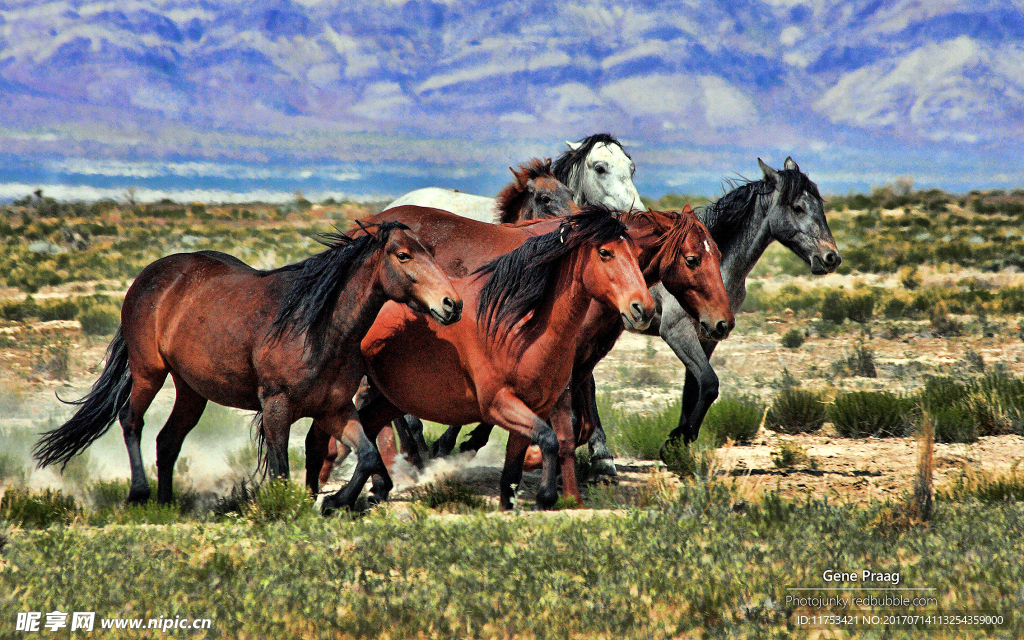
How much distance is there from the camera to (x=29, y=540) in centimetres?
533

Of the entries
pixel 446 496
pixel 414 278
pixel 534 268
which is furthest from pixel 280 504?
pixel 534 268

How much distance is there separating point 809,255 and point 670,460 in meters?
2.15

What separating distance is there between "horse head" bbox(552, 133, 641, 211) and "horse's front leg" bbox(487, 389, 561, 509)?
10.8 feet

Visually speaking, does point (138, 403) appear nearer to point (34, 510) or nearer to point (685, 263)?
point (34, 510)

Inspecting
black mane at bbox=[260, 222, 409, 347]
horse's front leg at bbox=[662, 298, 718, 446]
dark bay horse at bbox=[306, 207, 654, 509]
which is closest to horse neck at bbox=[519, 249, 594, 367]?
dark bay horse at bbox=[306, 207, 654, 509]

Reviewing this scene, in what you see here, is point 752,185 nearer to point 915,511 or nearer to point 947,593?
point 915,511

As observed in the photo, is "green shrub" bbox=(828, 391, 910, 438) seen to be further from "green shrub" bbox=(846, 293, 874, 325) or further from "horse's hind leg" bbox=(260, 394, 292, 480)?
"green shrub" bbox=(846, 293, 874, 325)

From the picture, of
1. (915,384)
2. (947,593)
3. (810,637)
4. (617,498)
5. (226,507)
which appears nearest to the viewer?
(810,637)

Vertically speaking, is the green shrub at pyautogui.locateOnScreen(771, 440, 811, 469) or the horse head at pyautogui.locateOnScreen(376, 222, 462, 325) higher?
the horse head at pyautogui.locateOnScreen(376, 222, 462, 325)

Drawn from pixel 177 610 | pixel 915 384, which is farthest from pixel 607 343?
pixel 915 384

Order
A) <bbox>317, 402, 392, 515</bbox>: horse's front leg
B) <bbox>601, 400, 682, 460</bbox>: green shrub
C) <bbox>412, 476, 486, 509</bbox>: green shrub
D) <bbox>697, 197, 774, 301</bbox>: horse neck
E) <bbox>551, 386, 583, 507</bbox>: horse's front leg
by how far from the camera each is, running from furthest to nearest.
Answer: <bbox>601, 400, 682, 460</bbox>: green shrub → <bbox>697, 197, 774, 301</bbox>: horse neck → <bbox>412, 476, 486, 509</bbox>: green shrub → <bbox>551, 386, 583, 507</bbox>: horse's front leg → <bbox>317, 402, 392, 515</bbox>: horse's front leg

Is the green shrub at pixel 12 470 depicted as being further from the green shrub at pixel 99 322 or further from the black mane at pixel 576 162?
the green shrub at pixel 99 322

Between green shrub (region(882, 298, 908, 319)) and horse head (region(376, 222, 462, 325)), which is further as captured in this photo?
green shrub (region(882, 298, 908, 319))

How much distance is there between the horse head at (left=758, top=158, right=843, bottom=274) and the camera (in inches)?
316
